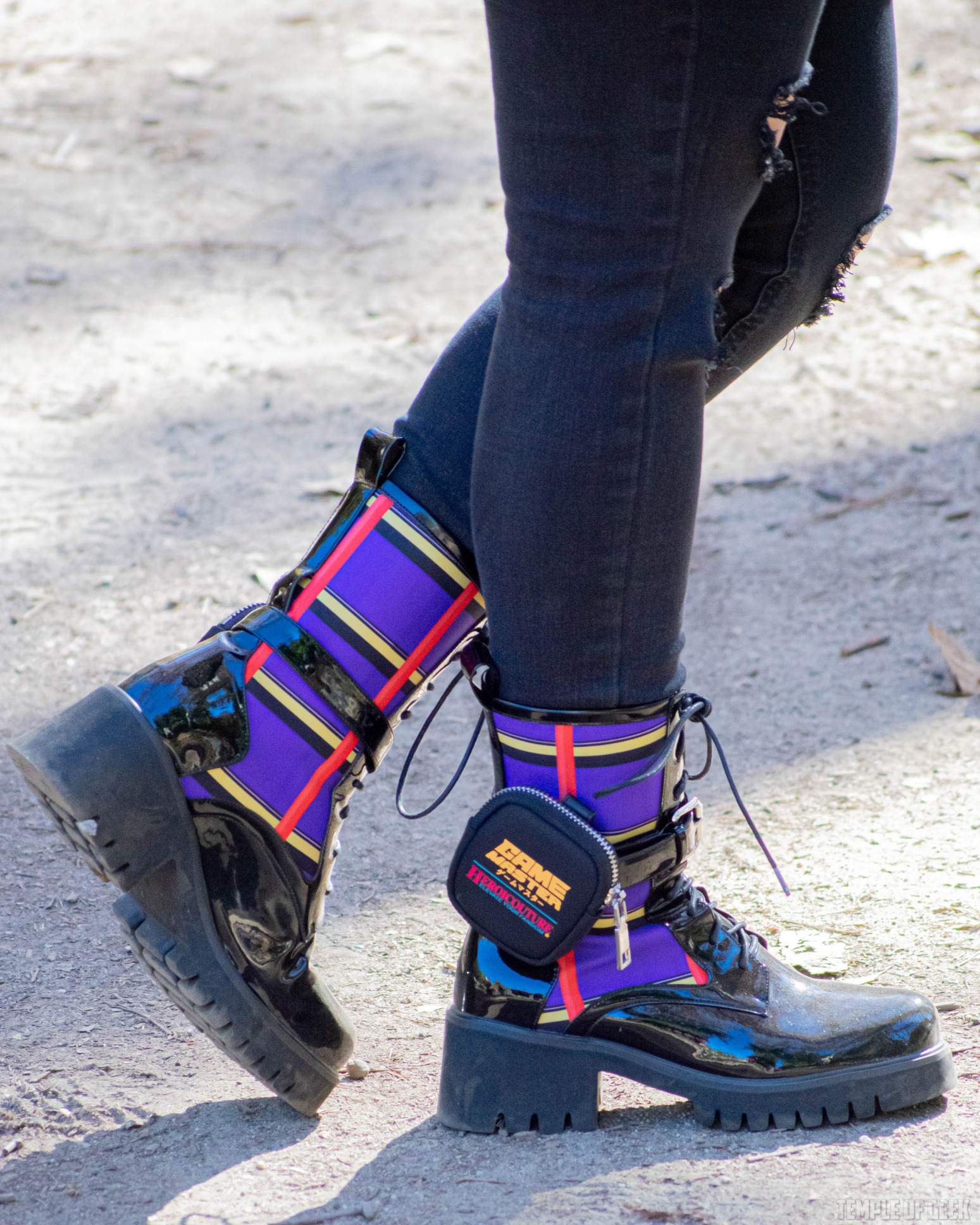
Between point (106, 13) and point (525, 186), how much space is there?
504 centimetres

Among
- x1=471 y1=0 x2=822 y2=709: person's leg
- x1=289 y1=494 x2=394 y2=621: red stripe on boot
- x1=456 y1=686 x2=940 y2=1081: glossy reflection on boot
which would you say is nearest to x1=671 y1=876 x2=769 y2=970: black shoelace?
x1=456 y1=686 x2=940 y2=1081: glossy reflection on boot

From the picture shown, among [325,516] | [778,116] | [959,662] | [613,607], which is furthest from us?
[325,516]

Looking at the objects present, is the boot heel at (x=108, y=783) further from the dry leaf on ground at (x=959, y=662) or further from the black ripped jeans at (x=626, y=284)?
the dry leaf on ground at (x=959, y=662)

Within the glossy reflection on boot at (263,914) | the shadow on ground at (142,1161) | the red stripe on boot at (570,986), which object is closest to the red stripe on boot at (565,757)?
the red stripe on boot at (570,986)

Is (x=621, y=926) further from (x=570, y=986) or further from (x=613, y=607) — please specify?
(x=613, y=607)

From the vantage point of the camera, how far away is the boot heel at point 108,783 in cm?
106

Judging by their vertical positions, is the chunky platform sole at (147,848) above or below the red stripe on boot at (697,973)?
above

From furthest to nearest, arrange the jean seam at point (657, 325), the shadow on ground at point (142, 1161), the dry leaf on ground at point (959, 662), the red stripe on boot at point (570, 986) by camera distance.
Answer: the dry leaf on ground at point (959, 662) < the red stripe on boot at point (570, 986) < the shadow on ground at point (142, 1161) < the jean seam at point (657, 325)

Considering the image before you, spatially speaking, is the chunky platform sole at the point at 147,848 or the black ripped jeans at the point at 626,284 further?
the chunky platform sole at the point at 147,848

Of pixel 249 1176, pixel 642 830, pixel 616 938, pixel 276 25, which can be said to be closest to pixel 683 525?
pixel 642 830

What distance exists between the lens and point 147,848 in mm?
1081

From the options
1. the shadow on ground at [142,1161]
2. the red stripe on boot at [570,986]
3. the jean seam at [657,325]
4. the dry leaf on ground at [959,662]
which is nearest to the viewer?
the jean seam at [657,325]

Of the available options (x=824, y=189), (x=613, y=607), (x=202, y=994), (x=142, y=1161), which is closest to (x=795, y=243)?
(x=824, y=189)

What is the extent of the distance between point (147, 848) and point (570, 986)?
1.33ft
